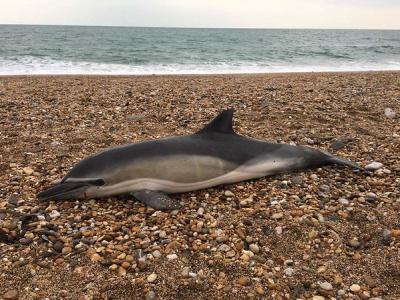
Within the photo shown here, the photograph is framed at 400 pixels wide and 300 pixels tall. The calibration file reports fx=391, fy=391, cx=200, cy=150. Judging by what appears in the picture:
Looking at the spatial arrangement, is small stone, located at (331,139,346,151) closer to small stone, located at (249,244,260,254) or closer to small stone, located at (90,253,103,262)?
small stone, located at (249,244,260,254)

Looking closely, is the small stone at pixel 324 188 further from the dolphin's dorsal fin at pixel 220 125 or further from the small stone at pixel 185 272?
the small stone at pixel 185 272

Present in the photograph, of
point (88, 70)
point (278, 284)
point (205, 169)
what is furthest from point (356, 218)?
point (88, 70)

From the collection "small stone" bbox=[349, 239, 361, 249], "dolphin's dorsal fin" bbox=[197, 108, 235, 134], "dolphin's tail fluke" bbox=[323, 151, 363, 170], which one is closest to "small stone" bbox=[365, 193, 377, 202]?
"dolphin's tail fluke" bbox=[323, 151, 363, 170]

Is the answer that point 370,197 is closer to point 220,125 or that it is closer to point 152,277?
point 220,125

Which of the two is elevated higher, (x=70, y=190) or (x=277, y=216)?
(x=70, y=190)

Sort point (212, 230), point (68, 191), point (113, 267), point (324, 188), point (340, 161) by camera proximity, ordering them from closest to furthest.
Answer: point (113, 267) → point (212, 230) → point (68, 191) → point (324, 188) → point (340, 161)

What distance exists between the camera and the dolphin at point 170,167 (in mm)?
5316

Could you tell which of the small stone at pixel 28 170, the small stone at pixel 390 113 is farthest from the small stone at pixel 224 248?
the small stone at pixel 390 113

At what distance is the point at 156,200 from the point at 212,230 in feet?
3.02

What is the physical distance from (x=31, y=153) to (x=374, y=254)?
18.9ft

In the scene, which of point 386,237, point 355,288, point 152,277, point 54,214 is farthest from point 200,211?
point 386,237

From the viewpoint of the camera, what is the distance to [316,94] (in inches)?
453

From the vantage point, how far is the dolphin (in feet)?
17.4

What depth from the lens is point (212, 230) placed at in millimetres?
4727
